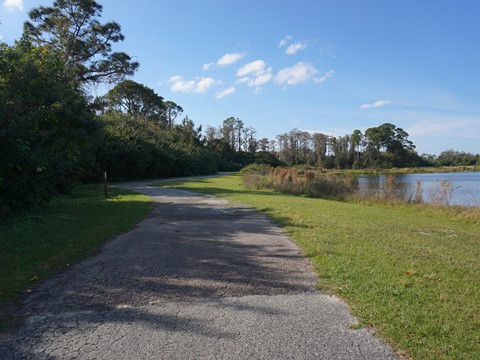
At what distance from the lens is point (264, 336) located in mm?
3242

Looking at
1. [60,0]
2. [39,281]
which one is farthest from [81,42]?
[39,281]

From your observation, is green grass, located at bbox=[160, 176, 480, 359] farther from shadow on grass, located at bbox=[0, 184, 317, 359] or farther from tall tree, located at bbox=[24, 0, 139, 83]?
tall tree, located at bbox=[24, 0, 139, 83]

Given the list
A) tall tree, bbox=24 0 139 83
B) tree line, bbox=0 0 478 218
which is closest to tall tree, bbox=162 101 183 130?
tree line, bbox=0 0 478 218

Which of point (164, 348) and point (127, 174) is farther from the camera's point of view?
point (127, 174)

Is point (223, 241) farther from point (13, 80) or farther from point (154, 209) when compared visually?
point (13, 80)

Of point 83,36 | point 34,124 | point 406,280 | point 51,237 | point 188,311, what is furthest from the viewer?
point 83,36

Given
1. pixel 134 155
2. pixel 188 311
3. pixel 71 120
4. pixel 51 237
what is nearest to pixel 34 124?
pixel 71 120

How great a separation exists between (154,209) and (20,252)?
618 cm

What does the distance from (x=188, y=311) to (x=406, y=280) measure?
304cm

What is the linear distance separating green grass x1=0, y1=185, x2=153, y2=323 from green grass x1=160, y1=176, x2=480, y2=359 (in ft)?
13.8

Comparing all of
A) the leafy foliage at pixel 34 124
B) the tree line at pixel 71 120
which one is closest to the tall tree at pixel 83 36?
the tree line at pixel 71 120

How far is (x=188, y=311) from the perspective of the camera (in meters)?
3.81

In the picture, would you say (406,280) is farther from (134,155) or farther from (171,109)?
(171,109)

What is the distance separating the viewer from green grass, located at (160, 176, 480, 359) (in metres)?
3.19
